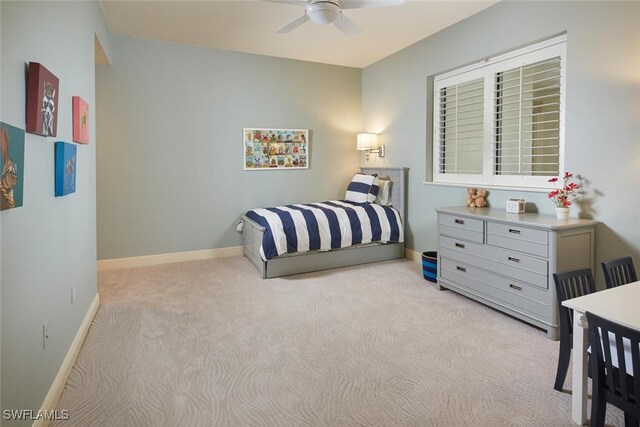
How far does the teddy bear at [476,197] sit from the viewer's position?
3920 mm

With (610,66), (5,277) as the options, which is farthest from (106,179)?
(610,66)

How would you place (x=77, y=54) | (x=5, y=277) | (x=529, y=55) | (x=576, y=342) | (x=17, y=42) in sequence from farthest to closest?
(x=529, y=55) < (x=77, y=54) < (x=576, y=342) < (x=17, y=42) < (x=5, y=277)

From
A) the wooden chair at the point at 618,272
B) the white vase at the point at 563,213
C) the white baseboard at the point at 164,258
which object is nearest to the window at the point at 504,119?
the white vase at the point at 563,213

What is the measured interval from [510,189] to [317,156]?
291 cm

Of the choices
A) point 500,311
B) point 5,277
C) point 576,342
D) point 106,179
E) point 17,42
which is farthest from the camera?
point 106,179

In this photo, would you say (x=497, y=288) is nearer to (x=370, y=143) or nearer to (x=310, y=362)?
(x=310, y=362)

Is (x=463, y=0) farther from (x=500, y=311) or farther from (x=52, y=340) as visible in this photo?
(x=52, y=340)

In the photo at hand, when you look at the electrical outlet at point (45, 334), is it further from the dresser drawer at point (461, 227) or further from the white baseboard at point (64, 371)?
the dresser drawer at point (461, 227)

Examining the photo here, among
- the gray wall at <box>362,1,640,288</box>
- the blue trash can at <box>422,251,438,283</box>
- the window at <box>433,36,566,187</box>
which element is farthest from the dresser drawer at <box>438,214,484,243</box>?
the window at <box>433,36,566,187</box>

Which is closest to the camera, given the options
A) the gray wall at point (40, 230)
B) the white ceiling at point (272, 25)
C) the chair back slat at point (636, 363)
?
the chair back slat at point (636, 363)

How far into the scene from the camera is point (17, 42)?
164 cm

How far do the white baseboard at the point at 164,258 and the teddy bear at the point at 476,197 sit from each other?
121 inches

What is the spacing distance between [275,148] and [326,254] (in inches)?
74.0

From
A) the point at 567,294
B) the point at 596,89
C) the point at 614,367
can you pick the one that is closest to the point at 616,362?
the point at 614,367
